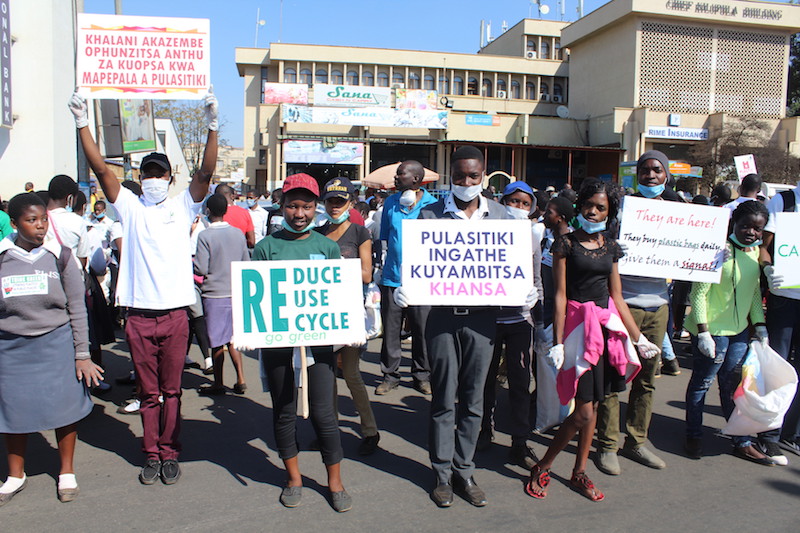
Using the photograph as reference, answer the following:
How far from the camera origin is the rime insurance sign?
426 centimetres

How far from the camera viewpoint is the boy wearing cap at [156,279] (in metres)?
4.05

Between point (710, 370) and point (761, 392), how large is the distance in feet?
1.19

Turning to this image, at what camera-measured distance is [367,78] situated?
145 feet

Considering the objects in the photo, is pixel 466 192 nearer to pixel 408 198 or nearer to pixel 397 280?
pixel 408 198

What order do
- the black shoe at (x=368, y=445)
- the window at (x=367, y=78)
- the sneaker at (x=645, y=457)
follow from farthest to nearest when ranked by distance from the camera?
the window at (x=367, y=78) < the black shoe at (x=368, y=445) < the sneaker at (x=645, y=457)

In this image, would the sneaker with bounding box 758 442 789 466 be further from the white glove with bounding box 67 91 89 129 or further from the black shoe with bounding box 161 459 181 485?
the white glove with bounding box 67 91 89 129

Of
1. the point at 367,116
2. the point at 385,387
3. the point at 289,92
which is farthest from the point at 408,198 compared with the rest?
the point at 289,92

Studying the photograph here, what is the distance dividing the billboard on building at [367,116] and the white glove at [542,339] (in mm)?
31367

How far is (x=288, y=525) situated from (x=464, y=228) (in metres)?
2.08

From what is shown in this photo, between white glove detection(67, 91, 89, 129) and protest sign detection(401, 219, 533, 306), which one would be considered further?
white glove detection(67, 91, 89, 129)

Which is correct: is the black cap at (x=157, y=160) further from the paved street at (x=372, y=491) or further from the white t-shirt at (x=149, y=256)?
the paved street at (x=372, y=491)

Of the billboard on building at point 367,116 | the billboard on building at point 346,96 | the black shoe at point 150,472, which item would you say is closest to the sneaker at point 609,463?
the black shoe at point 150,472

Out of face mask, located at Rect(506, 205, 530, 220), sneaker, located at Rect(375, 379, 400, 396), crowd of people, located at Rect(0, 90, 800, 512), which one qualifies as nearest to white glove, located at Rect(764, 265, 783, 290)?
crowd of people, located at Rect(0, 90, 800, 512)

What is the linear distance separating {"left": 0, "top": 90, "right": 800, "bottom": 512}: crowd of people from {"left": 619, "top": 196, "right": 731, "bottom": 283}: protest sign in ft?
0.47
